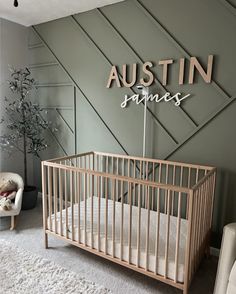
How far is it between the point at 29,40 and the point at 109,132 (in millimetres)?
1947

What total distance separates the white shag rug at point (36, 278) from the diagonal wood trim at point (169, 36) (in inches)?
76.4

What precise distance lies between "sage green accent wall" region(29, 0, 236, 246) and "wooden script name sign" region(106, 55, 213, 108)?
0.05m

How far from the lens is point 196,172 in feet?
7.64

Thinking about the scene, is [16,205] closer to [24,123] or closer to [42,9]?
[24,123]

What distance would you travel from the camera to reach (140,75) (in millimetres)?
2621

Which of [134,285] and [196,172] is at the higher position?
[196,172]

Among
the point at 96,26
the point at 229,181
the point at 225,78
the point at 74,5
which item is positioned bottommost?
the point at 229,181

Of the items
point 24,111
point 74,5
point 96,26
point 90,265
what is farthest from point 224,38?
point 24,111

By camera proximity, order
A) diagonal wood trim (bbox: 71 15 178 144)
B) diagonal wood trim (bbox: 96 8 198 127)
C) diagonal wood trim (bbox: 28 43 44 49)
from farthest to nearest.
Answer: diagonal wood trim (bbox: 28 43 44 49) → diagonal wood trim (bbox: 71 15 178 144) → diagonal wood trim (bbox: 96 8 198 127)

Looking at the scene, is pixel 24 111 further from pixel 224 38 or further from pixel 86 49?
pixel 224 38

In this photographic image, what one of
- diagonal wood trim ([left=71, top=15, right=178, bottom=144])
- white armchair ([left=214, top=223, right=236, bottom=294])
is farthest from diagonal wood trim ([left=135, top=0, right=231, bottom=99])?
white armchair ([left=214, top=223, right=236, bottom=294])

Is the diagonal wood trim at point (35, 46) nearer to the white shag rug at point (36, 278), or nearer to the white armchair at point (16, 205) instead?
the white armchair at point (16, 205)

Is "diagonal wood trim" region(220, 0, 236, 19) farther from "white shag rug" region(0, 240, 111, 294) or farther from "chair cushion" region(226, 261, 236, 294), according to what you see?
"white shag rug" region(0, 240, 111, 294)

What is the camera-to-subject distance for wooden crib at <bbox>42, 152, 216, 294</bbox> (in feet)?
5.49
